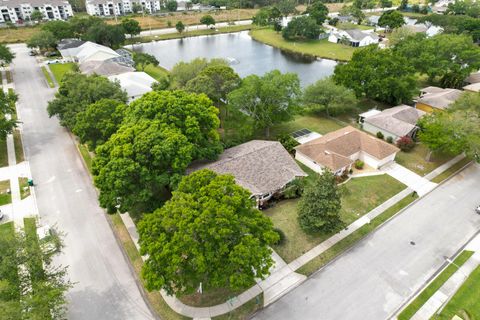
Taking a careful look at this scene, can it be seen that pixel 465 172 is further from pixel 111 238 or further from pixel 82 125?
pixel 82 125

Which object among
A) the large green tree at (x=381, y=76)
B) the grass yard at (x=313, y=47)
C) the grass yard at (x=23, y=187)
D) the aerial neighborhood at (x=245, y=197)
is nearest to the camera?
the aerial neighborhood at (x=245, y=197)

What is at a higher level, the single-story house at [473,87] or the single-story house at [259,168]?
the single-story house at [473,87]

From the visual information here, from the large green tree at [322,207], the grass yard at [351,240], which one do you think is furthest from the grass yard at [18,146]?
the grass yard at [351,240]

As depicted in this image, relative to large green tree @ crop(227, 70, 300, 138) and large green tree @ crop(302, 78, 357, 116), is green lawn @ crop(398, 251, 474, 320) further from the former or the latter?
large green tree @ crop(302, 78, 357, 116)

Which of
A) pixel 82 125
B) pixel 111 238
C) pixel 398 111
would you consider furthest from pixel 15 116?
pixel 398 111

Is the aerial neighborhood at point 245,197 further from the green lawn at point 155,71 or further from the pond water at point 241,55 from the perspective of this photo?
the pond water at point 241,55

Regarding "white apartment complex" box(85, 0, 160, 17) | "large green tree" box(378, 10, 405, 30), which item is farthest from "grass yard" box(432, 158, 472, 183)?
"white apartment complex" box(85, 0, 160, 17)
